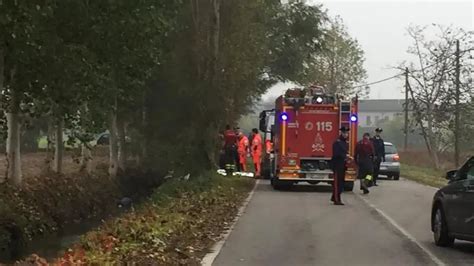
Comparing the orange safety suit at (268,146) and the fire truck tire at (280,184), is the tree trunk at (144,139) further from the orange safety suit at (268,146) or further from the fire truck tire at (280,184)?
the fire truck tire at (280,184)

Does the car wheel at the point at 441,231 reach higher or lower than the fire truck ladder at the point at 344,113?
lower

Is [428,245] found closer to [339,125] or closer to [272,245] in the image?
[272,245]

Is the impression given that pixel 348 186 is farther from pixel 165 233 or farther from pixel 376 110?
pixel 376 110

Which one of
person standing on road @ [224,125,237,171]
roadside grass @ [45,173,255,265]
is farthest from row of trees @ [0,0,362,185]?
roadside grass @ [45,173,255,265]

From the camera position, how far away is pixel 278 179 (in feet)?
82.0

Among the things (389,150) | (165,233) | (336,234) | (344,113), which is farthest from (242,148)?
(165,233)

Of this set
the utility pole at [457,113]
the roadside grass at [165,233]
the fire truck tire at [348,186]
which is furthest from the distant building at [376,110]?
the roadside grass at [165,233]

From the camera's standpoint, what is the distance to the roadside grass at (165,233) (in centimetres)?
1068

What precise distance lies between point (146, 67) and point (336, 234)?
605 centimetres

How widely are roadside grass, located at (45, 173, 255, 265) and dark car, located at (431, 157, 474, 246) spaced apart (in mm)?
3711

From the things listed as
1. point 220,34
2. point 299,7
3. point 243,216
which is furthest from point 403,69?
point 243,216

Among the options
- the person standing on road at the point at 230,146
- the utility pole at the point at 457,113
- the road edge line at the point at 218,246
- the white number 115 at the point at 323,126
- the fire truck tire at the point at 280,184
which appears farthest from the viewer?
the utility pole at the point at 457,113

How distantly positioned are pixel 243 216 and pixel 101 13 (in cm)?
535

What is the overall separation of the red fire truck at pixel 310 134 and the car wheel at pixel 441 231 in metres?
10.8
